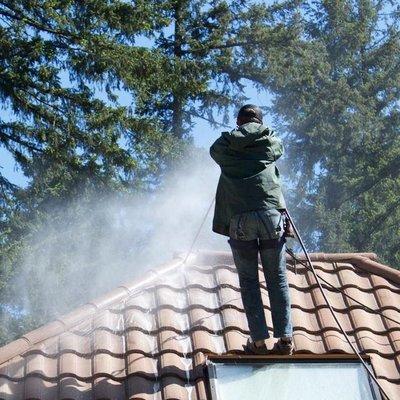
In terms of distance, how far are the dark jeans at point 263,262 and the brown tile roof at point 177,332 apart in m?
0.37

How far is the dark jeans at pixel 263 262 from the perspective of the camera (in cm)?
639

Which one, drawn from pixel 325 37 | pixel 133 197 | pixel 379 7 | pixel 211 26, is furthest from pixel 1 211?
pixel 379 7

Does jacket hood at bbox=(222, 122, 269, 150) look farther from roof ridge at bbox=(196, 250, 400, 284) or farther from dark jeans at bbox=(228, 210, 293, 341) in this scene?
roof ridge at bbox=(196, 250, 400, 284)

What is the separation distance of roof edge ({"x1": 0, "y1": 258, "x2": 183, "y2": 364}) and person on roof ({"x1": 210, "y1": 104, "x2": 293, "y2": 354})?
119 centimetres

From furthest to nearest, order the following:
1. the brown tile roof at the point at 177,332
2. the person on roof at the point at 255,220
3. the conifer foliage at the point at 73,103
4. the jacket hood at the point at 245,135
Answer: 1. the conifer foliage at the point at 73,103
2. the jacket hood at the point at 245,135
3. the person on roof at the point at 255,220
4. the brown tile roof at the point at 177,332

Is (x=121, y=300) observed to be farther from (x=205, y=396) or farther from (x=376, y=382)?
(x=376, y=382)

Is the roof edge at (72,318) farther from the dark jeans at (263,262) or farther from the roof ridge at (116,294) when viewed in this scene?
the dark jeans at (263,262)

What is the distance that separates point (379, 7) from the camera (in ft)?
107

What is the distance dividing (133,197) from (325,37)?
44.1 ft

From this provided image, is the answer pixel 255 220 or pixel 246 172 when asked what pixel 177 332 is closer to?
pixel 255 220

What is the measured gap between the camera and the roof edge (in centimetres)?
666

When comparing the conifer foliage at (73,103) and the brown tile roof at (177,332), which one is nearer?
the brown tile roof at (177,332)

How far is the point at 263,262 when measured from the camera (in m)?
6.50

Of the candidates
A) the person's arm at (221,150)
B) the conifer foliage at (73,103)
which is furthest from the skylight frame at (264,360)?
the conifer foliage at (73,103)
